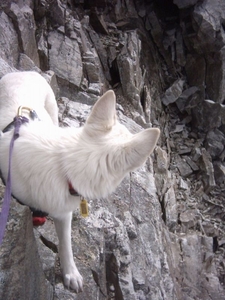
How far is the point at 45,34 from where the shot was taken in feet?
32.2

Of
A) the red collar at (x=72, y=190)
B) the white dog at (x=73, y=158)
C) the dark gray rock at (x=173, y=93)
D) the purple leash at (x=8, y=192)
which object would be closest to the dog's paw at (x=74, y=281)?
the white dog at (x=73, y=158)

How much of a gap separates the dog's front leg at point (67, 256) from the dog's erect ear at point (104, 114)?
3.13ft

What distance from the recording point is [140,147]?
7.57 ft

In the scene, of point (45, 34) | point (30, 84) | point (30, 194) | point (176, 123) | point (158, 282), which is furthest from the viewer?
point (176, 123)

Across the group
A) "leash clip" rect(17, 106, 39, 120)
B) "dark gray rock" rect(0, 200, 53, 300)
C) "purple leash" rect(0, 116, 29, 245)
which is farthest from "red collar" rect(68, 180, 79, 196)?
"leash clip" rect(17, 106, 39, 120)

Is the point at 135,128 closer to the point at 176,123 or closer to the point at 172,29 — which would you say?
the point at 176,123

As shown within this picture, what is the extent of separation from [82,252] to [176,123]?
42.0ft

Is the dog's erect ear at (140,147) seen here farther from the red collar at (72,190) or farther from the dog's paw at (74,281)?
the dog's paw at (74,281)

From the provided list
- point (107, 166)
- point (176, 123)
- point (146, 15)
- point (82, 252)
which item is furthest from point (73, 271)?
point (146, 15)

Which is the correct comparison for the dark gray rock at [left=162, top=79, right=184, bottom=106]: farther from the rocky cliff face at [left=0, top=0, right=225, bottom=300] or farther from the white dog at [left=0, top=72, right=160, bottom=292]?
the white dog at [left=0, top=72, right=160, bottom=292]

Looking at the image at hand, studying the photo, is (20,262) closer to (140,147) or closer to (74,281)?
(74,281)

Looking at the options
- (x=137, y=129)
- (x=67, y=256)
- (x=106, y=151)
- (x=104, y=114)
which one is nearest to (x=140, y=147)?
(x=106, y=151)

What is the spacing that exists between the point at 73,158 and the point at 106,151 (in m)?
0.26

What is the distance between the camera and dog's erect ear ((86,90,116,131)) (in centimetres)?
245
